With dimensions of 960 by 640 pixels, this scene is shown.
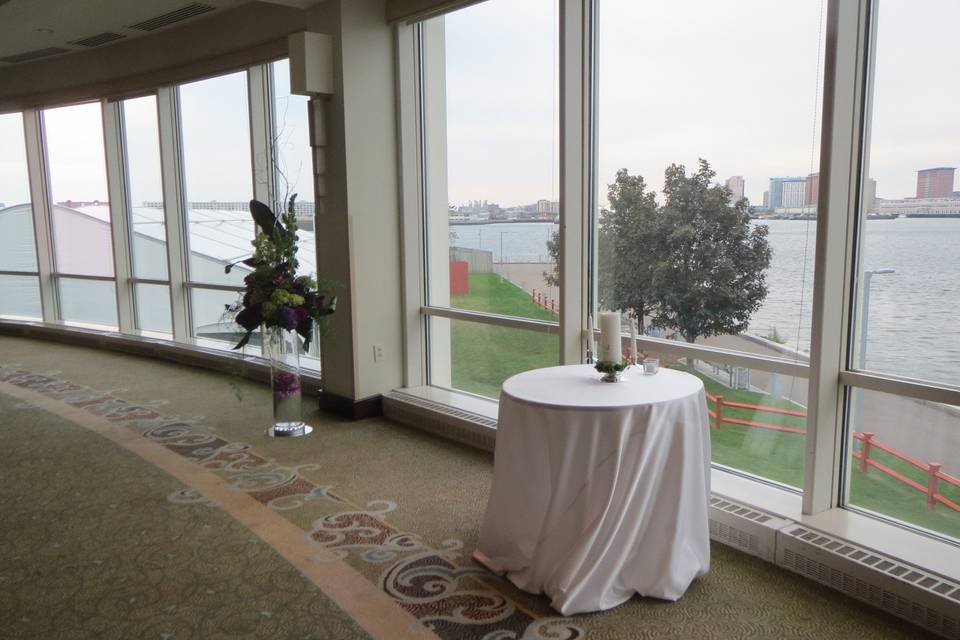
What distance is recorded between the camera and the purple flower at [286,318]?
4.36 meters

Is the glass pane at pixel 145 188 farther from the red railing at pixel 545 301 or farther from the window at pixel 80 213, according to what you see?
the red railing at pixel 545 301

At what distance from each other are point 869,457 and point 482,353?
2515 mm

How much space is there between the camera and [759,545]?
2.93m

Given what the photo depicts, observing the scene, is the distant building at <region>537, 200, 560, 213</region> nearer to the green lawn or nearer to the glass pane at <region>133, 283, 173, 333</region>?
the green lawn

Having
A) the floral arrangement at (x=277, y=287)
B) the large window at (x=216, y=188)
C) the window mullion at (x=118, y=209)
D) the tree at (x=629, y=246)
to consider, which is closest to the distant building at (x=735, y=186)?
the tree at (x=629, y=246)

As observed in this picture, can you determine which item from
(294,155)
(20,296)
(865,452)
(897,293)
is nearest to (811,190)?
(897,293)

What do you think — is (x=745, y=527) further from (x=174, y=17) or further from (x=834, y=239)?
(x=174, y=17)

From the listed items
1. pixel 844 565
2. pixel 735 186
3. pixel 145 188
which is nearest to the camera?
pixel 844 565

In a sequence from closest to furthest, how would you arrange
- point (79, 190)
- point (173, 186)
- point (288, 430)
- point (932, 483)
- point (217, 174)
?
point (932, 483), point (288, 430), point (217, 174), point (173, 186), point (79, 190)

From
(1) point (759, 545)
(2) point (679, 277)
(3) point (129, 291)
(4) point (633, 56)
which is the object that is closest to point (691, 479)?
(1) point (759, 545)

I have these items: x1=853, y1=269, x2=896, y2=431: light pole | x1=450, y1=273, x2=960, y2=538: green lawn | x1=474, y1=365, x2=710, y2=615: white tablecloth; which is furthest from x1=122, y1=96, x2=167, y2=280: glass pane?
x1=853, y1=269, x2=896, y2=431: light pole

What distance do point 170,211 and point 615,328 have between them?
559cm

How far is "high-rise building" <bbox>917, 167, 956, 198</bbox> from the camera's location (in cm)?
267

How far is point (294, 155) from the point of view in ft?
19.3
